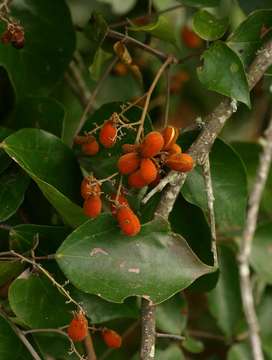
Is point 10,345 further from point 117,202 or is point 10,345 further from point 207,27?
point 207,27

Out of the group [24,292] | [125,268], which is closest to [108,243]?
[125,268]

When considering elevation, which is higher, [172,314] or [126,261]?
[126,261]

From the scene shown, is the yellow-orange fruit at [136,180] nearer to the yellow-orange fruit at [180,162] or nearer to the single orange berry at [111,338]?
the yellow-orange fruit at [180,162]

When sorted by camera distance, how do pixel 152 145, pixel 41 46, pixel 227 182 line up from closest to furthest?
pixel 152 145
pixel 227 182
pixel 41 46

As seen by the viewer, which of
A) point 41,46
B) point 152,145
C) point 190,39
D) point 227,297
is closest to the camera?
point 152,145

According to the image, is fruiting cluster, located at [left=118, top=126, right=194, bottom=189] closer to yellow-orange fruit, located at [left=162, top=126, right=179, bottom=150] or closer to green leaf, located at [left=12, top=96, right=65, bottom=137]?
yellow-orange fruit, located at [left=162, top=126, right=179, bottom=150]

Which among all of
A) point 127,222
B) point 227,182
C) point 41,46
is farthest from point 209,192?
point 41,46
